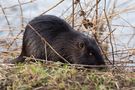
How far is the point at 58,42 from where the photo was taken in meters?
4.91

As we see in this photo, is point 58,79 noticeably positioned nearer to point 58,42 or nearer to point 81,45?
point 81,45

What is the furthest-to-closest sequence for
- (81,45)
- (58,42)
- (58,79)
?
(58,42), (81,45), (58,79)

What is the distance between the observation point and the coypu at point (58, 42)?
4.64 meters

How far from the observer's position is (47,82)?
11.6 feet

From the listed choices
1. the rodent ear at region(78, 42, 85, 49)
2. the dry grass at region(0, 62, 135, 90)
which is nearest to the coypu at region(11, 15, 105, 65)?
the rodent ear at region(78, 42, 85, 49)

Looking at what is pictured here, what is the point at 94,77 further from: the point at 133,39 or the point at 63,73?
the point at 133,39

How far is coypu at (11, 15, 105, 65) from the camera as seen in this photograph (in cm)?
464

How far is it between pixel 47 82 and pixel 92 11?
2.86 m

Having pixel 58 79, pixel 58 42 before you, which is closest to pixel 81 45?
pixel 58 42

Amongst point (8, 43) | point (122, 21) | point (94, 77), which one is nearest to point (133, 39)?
point (122, 21)

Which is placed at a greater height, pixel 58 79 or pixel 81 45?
pixel 81 45

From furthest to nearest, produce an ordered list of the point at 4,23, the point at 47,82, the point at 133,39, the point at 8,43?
the point at 4,23 → the point at 133,39 → the point at 8,43 → the point at 47,82

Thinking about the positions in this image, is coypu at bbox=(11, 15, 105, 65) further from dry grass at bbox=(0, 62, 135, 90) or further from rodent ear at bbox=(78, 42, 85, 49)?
dry grass at bbox=(0, 62, 135, 90)

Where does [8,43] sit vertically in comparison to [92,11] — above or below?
below
